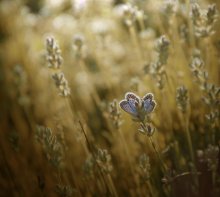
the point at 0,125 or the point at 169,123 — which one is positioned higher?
the point at 0,125

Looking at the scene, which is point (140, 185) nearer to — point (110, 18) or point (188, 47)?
point (188, 47)

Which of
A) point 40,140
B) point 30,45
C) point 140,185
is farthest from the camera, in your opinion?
point 30,45

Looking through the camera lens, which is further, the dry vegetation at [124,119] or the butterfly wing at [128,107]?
the dry vegetation at [124,119]

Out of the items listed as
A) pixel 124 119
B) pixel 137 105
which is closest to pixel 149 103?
pixel 137 105

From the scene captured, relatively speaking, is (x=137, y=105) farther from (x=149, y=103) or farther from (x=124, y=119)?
(x=124, y=119)

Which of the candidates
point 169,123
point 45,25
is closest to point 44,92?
point 45,25
